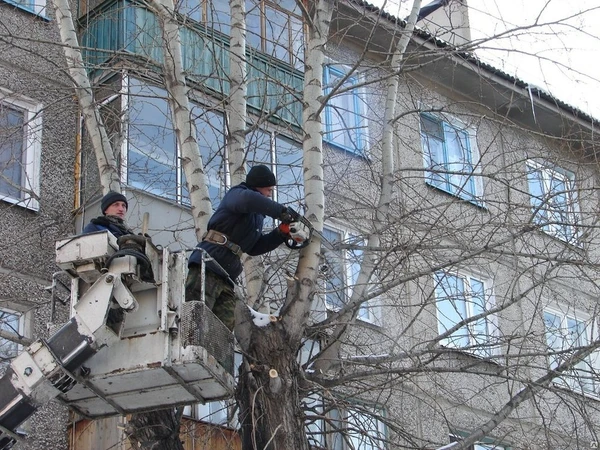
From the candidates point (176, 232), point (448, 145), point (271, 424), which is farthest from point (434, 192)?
point (271, 424)

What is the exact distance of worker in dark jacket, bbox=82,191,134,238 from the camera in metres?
7.60

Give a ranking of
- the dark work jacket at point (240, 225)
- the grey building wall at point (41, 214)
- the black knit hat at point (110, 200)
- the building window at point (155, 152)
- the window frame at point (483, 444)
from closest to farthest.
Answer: the black knit hat at point (110, 200) → the dark work jacket at point (240, 225) → the window frame at point (483, 444) → the grey building wall at point (41, 214) → the building window at point (155, 152)

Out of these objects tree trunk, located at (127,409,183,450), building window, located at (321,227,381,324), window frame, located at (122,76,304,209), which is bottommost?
tree trunk, located at (127,409,183,450)

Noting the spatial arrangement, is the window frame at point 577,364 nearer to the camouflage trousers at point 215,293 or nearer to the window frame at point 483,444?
the window frame at point 483,444

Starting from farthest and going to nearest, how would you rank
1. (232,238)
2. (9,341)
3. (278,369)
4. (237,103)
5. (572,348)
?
(9,341), (237,103), (572,348), (232,238), (278,369)

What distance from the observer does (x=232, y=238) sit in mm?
8391

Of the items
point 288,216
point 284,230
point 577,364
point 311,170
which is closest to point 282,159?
point 577,364

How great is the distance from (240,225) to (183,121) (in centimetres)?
110

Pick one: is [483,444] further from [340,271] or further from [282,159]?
[282,159]

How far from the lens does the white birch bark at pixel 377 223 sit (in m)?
9.00

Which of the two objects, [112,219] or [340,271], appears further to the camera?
[340,271]

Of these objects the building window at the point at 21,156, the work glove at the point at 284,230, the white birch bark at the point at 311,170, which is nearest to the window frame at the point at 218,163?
the building window at the point at 21,156

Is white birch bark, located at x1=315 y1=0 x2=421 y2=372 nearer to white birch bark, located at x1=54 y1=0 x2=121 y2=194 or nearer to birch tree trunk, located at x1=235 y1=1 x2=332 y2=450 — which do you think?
birch tree trunk, located at x1=235 y1=1 x2=332 y2=450

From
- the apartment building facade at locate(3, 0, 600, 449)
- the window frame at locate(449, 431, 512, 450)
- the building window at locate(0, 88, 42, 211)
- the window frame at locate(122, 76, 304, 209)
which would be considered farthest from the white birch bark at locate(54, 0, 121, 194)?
the window frame at locate(449, 431, 512, 450)
